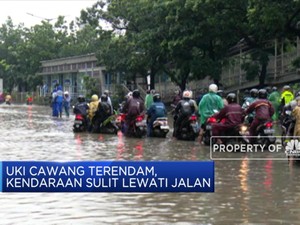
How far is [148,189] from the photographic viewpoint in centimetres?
678

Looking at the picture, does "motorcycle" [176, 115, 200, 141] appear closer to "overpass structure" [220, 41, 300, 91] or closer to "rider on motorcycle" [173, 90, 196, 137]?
"rider on motorcycle" [173, 90, 196, 137]

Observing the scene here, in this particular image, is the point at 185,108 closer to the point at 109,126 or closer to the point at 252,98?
the point at 252,98

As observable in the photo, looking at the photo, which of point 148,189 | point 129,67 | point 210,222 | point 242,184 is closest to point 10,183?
point 148,189

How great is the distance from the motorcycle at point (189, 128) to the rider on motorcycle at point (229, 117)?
93.7 inches

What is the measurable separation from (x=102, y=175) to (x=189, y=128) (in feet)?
31.9

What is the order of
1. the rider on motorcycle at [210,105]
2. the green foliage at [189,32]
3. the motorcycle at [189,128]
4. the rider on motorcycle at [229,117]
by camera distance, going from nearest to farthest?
Answer: the rider on motorcycle at [229,117] < the rider on motorcycle at [210,105] < the motorcycle at [189,128] < the green foliage at [189,32]

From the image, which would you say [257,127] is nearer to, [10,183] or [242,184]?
[242,184]

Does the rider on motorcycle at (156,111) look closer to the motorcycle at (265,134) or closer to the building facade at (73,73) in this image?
the motorcycle at (265,134)

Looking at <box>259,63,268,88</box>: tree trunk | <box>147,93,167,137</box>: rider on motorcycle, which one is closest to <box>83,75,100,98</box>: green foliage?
<box>259,63,268,88</box>: tree trunk

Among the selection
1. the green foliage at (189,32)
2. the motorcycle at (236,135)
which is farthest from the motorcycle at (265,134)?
the green foliage at (189,32)

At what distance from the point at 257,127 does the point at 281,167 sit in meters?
2.65

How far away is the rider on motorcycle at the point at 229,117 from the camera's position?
13359 millimetres

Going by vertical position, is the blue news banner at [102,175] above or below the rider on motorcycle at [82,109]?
below

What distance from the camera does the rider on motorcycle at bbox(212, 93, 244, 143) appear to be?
13359mm
